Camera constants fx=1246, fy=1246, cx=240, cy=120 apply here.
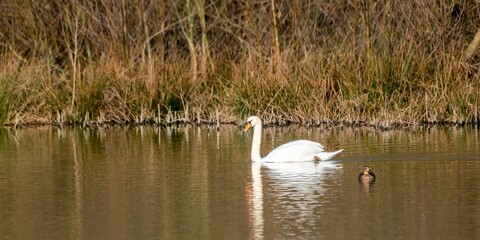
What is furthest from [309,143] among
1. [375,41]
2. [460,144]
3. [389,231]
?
[375,41]

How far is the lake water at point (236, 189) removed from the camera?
1038 centimetres

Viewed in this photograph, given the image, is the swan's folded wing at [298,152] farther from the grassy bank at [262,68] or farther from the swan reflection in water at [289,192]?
the grassy bank at [262,68]

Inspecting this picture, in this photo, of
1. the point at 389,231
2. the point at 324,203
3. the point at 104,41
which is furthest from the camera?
the point at 104,41

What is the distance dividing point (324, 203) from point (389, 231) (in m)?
1.68

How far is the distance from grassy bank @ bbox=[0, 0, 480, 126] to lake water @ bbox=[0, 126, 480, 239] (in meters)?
1.46

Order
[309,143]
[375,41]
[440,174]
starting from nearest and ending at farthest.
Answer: [440,174] < [309,143] < [375,41]

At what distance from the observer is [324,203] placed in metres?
11.6

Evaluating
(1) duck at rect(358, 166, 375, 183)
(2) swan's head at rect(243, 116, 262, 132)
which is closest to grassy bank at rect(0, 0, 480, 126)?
(2) swan's head at rect(243, 116, 262, 132)

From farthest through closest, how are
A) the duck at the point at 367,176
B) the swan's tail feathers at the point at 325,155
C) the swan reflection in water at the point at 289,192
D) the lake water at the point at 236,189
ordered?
the swan's tail feathers at the point at 325,155 → the duck at the point at 367,176 → the swan reflection in water at the point at 289,192 → the lake water at the point at 236,189

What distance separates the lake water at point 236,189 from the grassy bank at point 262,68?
57.5 inches

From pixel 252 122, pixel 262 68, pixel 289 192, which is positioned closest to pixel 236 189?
pixel 289 192

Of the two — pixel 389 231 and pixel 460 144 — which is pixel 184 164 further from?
pixel 389 231

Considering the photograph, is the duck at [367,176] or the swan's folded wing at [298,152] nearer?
the duck at [367,176]

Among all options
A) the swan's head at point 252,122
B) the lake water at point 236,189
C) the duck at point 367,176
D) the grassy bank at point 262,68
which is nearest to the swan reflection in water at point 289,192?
the lake water at point 236,189
